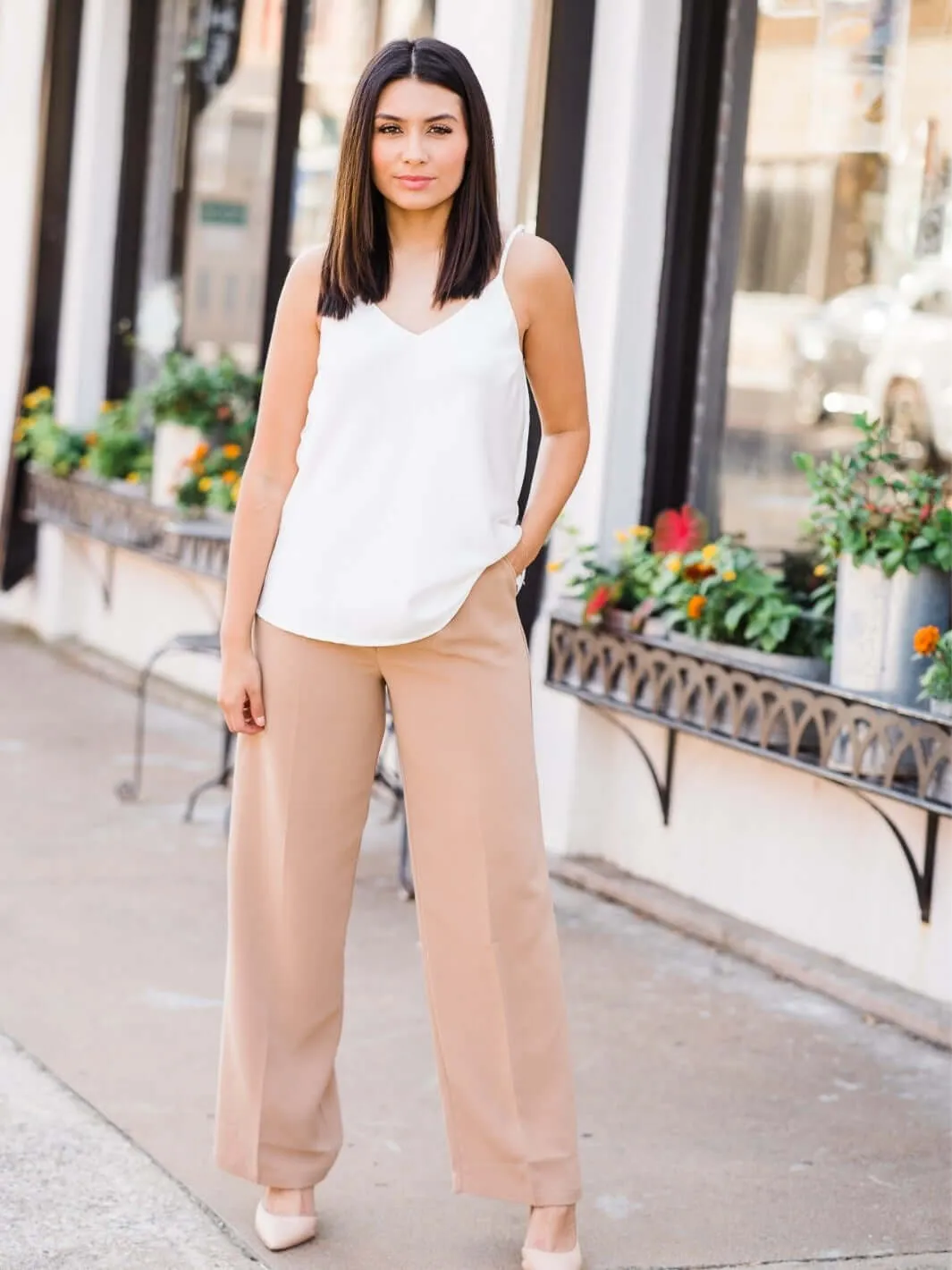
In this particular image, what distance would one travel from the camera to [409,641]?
2961mm

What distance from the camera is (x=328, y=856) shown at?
10.2 ft

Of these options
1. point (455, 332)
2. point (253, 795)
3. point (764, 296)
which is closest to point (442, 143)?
point (455, 332)

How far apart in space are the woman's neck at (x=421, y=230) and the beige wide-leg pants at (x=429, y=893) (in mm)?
468

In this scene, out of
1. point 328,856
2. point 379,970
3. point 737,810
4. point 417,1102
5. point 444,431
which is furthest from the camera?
point 737,810

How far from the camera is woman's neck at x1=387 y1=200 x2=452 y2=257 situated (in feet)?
9.80

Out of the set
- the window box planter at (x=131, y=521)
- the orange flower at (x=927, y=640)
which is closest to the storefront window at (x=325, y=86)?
the window box planter at (x=131, y=521)

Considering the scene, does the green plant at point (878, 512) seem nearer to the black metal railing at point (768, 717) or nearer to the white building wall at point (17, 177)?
the black metal railing at point (768, 717)

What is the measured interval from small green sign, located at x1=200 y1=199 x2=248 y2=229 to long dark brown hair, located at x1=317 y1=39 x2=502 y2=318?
5080 mm

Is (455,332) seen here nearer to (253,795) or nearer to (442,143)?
(442,143)

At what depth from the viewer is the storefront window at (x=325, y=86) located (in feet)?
23.8

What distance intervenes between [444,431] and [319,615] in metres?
0.32

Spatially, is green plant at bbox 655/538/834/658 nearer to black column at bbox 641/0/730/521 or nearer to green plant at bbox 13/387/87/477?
black column at bbox 641/0/730/521

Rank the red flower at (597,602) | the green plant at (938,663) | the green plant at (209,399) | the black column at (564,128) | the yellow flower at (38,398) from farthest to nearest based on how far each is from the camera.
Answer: the yellow flower at (38,398) → the green plant at (209,399) → the black column at (564,128) → the red flower at (597,602) → the green plant at (938,663)

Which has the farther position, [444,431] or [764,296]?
[764,296]
